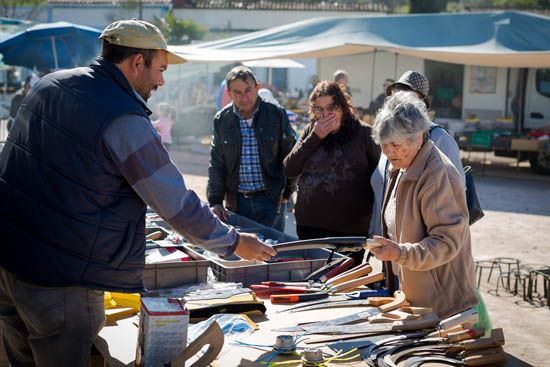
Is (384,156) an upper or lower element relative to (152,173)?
lower

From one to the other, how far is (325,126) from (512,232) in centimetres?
512

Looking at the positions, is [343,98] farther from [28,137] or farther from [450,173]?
[28,137]

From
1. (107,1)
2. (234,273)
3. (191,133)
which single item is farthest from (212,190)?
(107,1)

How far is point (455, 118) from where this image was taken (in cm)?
1491

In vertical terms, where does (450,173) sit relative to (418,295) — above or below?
above

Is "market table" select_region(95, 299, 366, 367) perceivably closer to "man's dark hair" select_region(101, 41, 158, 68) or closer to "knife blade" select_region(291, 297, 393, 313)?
"knife blade" select_region(291, 297, 393, 313)

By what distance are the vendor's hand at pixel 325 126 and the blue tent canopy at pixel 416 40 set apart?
6.89 metres

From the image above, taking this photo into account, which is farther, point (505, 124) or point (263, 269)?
point (505, 124)

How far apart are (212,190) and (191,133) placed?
12.9 m

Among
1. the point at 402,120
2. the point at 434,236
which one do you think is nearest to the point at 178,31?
the point at 402,120

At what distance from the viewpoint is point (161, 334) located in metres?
2.20

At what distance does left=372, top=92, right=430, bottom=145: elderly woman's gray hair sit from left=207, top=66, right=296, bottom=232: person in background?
6.35 feet

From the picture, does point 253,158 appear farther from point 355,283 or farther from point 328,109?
point 355,283

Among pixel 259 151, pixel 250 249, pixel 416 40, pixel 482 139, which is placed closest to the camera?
pixel 250 249
